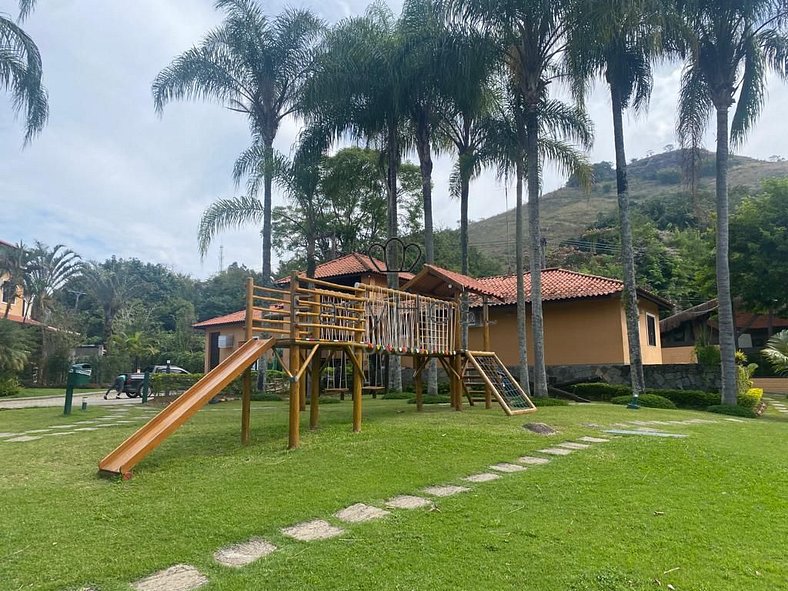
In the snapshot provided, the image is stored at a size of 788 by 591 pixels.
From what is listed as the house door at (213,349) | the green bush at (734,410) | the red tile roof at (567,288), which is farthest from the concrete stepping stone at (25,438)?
the house door at (213,349)

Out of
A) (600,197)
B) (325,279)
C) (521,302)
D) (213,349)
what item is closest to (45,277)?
(213,349)

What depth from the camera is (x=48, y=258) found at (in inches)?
Result: 1248

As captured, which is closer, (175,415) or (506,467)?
(506,467)

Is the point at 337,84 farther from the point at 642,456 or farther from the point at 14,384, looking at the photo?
the point at 14,384

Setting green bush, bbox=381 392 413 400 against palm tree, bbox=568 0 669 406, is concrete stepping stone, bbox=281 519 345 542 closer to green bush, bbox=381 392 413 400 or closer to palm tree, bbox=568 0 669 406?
palm tree, bbox=568 0 669 406

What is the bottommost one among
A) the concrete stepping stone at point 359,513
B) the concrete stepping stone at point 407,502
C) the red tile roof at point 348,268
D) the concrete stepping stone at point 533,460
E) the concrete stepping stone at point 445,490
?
the concrete stepping stone at point 359,513

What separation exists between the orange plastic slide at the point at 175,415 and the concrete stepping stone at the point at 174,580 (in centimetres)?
267

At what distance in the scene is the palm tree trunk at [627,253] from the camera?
13820 mm

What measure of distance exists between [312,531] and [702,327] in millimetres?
27271

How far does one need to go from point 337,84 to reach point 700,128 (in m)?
10.2

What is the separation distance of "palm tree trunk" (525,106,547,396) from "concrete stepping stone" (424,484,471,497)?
868cm

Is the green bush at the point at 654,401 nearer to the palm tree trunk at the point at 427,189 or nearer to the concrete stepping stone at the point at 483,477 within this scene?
the palm tree trunk at the point at 427,189

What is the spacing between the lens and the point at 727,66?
44.2 feet

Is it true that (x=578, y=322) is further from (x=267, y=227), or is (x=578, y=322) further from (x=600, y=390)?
(x=267, y=227)
